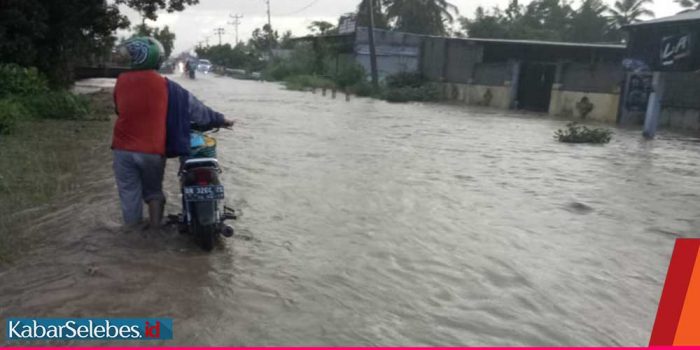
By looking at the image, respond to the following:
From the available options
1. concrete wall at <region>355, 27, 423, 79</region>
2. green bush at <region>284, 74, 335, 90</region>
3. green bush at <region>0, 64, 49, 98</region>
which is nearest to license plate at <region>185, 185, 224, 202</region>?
green bush at <region>0, 64, 49, 98</region>

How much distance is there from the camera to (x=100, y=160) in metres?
9.29

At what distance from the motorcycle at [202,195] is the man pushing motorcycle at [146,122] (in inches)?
6.6

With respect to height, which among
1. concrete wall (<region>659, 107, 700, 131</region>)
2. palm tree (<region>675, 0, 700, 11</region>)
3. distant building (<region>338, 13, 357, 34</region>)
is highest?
palm tree (<region>675, 0, 700, 11</region>)

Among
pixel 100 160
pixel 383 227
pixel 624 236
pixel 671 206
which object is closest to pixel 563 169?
pixel 671 206

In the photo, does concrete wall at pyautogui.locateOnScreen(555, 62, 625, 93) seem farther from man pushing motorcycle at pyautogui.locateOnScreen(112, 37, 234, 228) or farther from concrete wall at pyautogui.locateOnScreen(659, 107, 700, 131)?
man pushing motorcycle at pyautogui.locateOnScreen(112, 37, 234, 228)

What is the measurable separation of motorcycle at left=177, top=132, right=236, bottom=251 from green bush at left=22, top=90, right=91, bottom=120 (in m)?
9.96

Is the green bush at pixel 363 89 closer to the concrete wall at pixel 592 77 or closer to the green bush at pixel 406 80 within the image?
the green bush at pixel 406 80

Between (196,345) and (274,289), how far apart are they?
1025 mm

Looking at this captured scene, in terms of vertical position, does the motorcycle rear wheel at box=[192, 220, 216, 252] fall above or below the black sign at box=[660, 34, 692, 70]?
below

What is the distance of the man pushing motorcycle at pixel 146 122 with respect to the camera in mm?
4707

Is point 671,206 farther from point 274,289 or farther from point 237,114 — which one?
point 237,114

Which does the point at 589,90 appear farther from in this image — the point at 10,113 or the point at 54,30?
the point at 10,113

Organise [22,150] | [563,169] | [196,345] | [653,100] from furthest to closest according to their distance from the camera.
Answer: [653,100], [563,169], [22,150], [196,345]

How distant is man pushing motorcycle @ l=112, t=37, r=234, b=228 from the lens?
4.71 m
